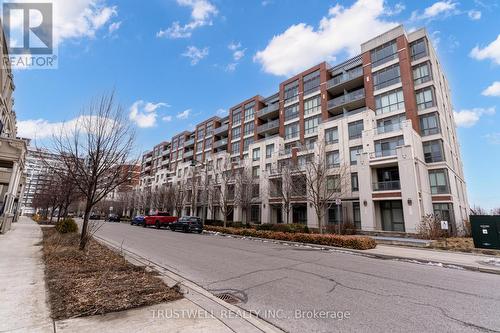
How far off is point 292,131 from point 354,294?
3593 centimetres

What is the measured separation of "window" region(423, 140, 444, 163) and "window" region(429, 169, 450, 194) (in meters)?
1.29

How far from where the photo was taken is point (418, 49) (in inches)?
1192

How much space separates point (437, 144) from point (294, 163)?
15483mm

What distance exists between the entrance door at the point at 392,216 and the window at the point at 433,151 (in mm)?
6527

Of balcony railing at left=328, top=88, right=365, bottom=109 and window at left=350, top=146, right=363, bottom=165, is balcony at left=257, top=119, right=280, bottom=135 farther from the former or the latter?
window at left=350, top=146, right=363, bottom=165

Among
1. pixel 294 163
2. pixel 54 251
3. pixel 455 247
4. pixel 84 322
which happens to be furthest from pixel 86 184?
pixel 294 163

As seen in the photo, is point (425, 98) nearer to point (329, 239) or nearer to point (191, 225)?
point (329, 239)

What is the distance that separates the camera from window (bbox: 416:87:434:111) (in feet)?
92.7

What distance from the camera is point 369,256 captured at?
12.9 meters

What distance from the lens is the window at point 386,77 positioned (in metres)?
30.4

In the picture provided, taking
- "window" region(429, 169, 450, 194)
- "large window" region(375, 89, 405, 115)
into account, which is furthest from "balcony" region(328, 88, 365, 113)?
"window" region(429, 169, 450, 194)

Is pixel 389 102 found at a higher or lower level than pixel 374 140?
higher

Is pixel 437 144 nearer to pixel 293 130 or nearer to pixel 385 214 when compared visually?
pixel 385 214

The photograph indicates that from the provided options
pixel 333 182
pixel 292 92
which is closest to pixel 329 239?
pixel 333 182
